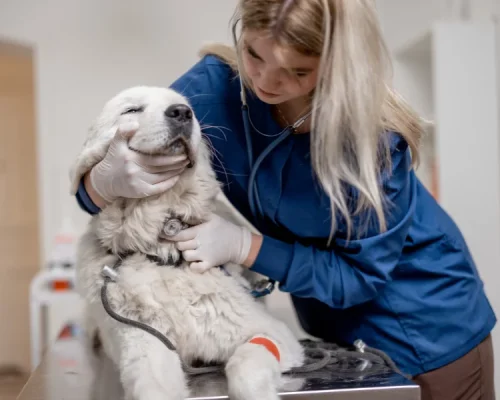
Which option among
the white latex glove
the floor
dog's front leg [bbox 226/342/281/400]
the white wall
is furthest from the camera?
the floor

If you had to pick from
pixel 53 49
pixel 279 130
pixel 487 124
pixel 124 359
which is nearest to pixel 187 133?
pixel 279 130

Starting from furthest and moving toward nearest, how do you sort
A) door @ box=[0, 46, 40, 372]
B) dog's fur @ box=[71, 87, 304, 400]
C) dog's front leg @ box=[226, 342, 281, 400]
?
door @ box=[0, 46, 40, 372] → dog's fur @ box=[71, 87, 304, 400] → dog's front leg @ box=[226, 342, 281, 400]

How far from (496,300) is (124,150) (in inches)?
66.3

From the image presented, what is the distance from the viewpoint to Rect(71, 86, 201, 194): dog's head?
106 centimetres

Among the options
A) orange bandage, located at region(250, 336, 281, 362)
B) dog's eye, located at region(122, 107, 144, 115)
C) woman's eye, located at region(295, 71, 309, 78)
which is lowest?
orange bandage, located at region(250, 336, 281, 362)

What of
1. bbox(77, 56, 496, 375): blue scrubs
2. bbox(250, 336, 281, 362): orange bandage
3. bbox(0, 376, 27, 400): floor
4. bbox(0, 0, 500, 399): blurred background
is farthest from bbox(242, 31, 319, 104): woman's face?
bbox(0, 376, 27, 400): floor

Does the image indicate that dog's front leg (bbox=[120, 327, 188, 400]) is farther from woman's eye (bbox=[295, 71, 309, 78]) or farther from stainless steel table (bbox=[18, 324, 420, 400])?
woman's eye (bbox=[295, 71, 309, 78])

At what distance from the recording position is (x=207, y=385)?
39.1 inches

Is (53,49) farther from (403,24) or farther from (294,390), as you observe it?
(294,390)

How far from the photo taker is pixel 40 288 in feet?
8.44

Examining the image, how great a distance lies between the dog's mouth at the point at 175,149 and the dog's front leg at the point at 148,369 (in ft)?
1.10

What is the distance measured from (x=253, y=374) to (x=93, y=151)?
554mm

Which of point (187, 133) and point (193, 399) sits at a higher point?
point (187, 133)

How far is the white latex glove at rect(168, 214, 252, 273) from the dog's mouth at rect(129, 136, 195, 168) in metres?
0.15
